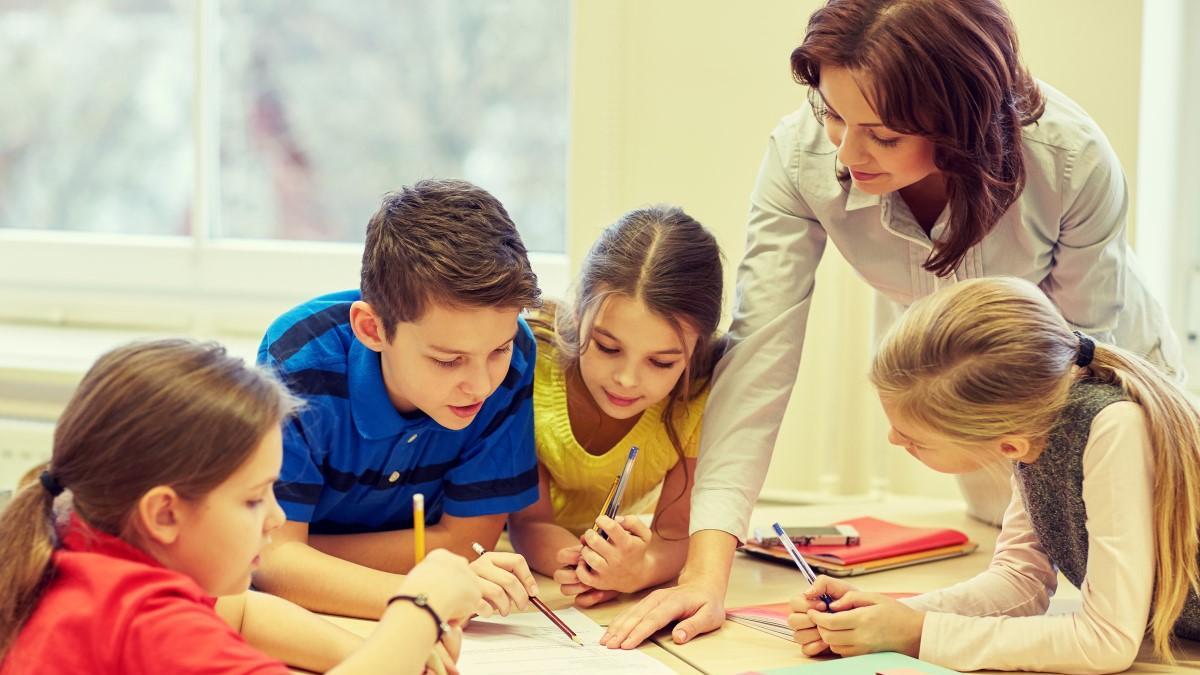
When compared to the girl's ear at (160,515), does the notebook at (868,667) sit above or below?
below

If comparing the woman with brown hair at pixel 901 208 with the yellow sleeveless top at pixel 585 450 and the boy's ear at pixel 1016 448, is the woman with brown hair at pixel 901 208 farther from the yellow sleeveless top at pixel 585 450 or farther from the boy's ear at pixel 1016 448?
the boy's ear at pixel 1016 448

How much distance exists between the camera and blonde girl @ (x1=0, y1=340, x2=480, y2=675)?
94 centimetres

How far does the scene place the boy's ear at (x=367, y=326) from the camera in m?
1.43

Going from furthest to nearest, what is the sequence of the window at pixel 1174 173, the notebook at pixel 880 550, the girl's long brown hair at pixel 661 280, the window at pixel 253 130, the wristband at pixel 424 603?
the window at pixel 253 130, the window at pixel 1174 173, the notebook at pixel 880 550, the girl's long brown hair at pixel 661 280, the wristband at pixel 424 603

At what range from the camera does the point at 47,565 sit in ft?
3.22

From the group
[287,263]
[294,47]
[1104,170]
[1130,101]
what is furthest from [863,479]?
[294,47]

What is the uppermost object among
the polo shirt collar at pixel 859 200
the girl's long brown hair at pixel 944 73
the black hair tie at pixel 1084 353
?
the girl's long brown hair at pixel 944 73

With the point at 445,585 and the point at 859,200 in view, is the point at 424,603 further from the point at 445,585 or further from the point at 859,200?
the point at 859,200

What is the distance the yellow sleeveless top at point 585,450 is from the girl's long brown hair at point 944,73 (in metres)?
0.47

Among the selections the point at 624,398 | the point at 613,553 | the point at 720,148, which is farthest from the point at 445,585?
the point at 720,148

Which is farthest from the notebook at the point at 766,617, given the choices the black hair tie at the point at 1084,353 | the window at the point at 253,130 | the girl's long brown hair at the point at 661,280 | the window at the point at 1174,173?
the window at the point at 253,130

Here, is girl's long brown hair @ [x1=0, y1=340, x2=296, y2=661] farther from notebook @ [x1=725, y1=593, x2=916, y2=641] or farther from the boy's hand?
notebook @ [x1=725, y1=593, x2=916, y2=641]

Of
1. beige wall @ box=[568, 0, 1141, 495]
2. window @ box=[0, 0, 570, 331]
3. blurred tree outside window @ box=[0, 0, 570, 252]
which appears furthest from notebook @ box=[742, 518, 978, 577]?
blurred tree outside window @ box=[0, 0, 570, 252]

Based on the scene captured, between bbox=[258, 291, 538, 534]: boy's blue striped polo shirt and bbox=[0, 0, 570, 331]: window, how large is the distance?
118 centimetres
